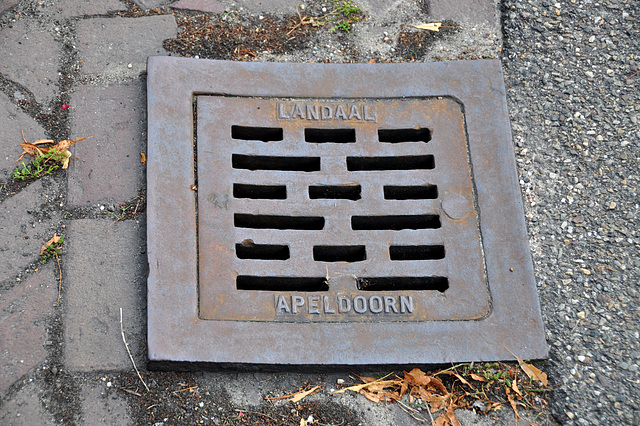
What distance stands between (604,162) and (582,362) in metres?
0.70

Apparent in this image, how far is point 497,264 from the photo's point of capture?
5.33 ft

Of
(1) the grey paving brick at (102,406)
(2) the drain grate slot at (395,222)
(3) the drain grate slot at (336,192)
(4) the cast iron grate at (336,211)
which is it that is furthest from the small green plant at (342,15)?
(1) the grey paving brick at (102,406)

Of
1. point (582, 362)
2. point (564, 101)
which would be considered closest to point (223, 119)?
point (564, 101)

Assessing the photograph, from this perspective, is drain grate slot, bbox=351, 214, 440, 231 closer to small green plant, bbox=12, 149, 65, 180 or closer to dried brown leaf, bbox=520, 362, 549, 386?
dried brown leaf, bbox=520, 362, 549, 386

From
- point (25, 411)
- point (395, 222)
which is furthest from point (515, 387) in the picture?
point (25, 411)

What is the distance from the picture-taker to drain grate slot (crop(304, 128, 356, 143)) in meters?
1.80

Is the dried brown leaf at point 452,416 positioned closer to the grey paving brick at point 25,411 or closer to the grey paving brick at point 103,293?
the grey paving brick at point 103,293

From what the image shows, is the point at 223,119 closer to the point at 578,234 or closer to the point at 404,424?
the point at 404,424

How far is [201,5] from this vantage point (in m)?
2.04

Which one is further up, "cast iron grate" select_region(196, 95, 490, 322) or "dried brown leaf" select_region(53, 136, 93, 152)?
"dried brown leaf" select_region(53, 136, 93, 152)

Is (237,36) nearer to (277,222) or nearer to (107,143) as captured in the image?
(107,143)

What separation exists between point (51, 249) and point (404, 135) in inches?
46.7

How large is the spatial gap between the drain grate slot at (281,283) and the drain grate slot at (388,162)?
16.1 inches

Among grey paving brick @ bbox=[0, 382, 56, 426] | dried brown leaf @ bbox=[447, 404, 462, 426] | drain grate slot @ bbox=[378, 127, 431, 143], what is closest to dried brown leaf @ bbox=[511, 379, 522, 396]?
dried brown leaf @ bbox=[447, 404, 462, 426]
